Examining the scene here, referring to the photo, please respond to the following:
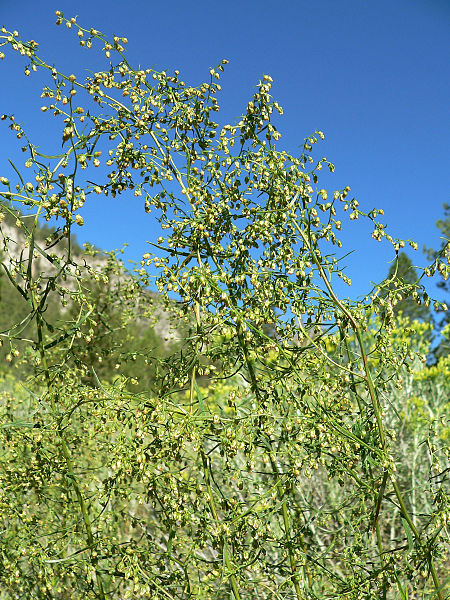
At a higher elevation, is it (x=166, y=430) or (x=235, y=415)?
(x=235, y=415)

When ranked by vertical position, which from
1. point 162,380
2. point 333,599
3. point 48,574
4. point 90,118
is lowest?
point 48,574

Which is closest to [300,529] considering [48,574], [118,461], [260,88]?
Result: [118,461]

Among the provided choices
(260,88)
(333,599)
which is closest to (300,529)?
(333,599)

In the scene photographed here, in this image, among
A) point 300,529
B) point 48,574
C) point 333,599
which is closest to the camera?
point 333,599

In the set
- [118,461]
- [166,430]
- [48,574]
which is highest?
[166,430]

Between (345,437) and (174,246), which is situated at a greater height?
(174,246)

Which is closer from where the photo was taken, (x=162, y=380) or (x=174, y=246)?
(x=174, y=246)

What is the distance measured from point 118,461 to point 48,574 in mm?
750

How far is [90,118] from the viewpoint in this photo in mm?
1839

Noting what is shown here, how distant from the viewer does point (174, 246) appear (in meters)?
1.83

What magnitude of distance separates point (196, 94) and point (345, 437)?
130 cm

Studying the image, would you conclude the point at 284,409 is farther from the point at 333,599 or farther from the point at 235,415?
the point at 333,599

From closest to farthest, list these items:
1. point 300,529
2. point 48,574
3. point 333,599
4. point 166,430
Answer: point 166,430 < point 333,599 < point 300,529 < point 48,574

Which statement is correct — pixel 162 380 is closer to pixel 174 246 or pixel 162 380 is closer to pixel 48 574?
pixel 174 246
